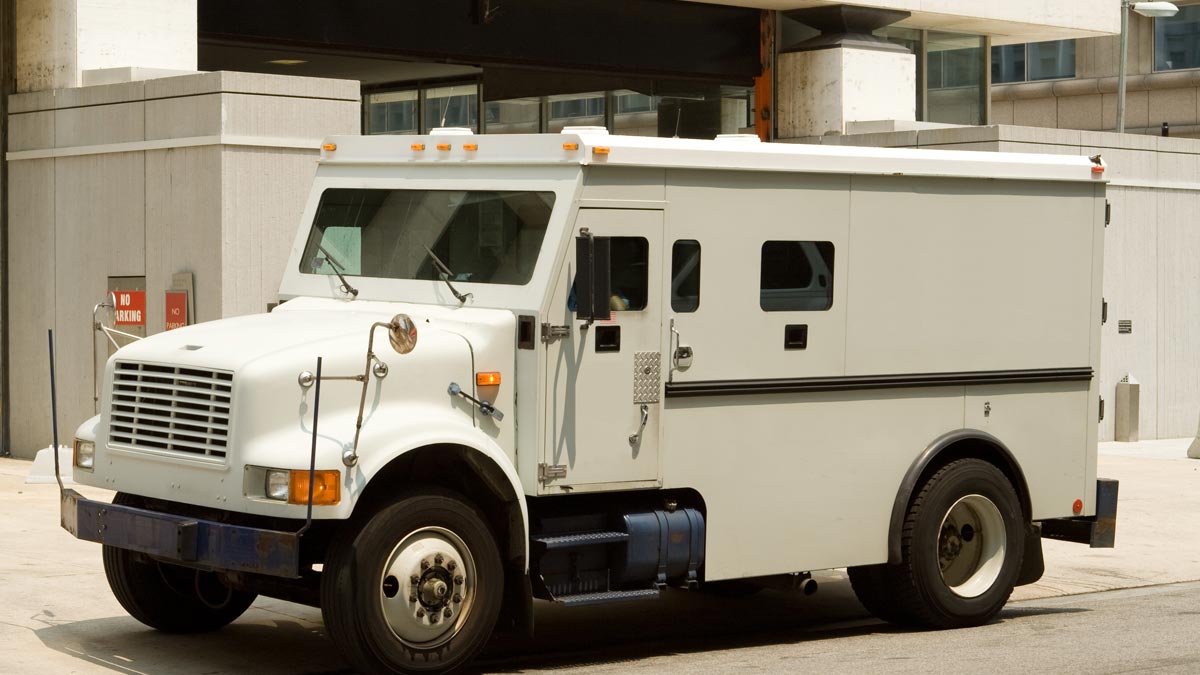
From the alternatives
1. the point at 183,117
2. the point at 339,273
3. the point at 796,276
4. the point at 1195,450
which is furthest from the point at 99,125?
the point at 1195,450

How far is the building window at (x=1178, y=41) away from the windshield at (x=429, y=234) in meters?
41.6

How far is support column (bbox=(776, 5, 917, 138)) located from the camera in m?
24.1

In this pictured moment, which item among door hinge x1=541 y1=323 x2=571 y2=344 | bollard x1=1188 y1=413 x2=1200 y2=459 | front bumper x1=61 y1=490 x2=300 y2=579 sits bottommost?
bollard x1=1188 y1=413 x2=1200 y2=459

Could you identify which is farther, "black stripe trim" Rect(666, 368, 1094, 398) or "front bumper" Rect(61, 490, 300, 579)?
"black stripe trim" Rect(666, 368, 1094, 398)

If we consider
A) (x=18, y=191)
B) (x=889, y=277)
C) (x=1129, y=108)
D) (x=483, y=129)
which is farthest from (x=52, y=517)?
(x=1129, y=108)

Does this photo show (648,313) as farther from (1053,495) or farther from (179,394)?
(1053,495)

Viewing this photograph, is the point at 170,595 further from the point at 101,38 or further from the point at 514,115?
the point at 514,115

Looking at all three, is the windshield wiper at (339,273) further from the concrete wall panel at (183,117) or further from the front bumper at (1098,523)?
the concrete wall panel at (183,117)

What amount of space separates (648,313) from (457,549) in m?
1.58

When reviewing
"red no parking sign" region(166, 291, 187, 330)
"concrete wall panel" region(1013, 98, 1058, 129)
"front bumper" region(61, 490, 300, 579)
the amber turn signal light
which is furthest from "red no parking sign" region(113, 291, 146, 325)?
"concrete wall panel" region(1013, 98, 1058, 129)

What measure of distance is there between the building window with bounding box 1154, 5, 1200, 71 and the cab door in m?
41.8

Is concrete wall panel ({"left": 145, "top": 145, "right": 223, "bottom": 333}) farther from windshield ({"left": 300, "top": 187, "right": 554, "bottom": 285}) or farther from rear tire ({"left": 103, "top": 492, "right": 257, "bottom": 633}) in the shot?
rear tire ({"left": 103, "top": 492, "right": 257, "bottom": 633})

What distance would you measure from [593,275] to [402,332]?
98 cm

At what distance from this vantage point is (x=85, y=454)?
9102 mm
